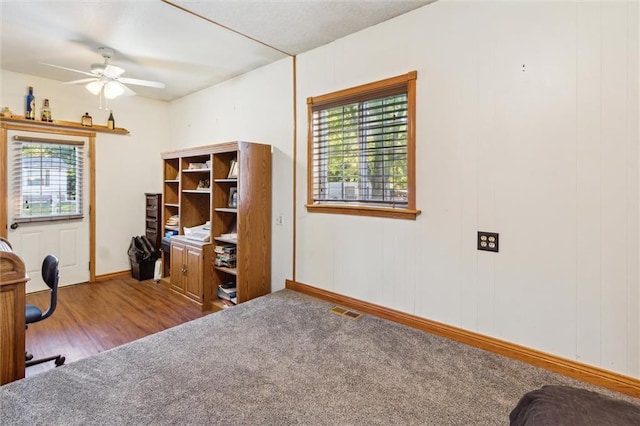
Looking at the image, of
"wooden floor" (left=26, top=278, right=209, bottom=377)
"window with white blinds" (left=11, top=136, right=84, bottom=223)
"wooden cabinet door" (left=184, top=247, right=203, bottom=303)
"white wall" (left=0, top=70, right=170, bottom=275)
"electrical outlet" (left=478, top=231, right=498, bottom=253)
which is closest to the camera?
"electrical outlet" (left=478, top=231, right=498, bottom=253)

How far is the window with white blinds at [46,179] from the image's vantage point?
3988 mm

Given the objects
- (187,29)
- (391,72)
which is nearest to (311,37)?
(391,72)

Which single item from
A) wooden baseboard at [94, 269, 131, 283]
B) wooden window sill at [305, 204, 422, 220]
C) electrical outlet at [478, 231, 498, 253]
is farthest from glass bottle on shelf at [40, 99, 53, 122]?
electrical outlet at [478, 231, 498, 253]

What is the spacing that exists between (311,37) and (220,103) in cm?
Answer: 194

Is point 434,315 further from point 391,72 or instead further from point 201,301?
point 201,301

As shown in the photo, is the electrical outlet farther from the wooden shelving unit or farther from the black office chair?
the black office chair

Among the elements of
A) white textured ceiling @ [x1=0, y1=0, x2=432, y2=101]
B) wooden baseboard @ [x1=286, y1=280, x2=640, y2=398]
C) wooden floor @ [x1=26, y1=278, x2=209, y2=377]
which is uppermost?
white textured ceiling @ [x1=0, y1=0, x2=432, y2=101]

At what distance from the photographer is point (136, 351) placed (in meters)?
2.13

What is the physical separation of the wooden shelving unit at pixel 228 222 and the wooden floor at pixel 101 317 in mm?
278

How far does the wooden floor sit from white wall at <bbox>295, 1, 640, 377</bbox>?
2329mm

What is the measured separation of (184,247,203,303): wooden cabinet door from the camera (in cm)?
363

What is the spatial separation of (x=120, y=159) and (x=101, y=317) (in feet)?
8.25

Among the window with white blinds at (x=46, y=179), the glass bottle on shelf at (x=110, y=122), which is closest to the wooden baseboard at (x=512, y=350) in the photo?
the window with white blinds at (x=46, y=179)

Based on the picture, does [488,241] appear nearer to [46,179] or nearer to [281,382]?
[281,382]
